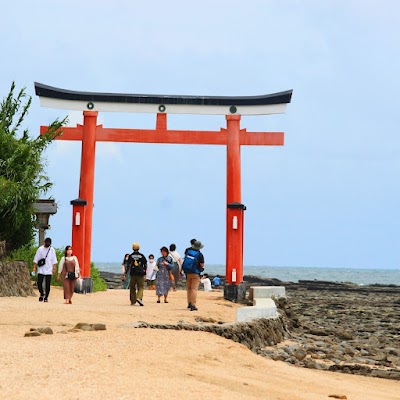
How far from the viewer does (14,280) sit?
19.6m

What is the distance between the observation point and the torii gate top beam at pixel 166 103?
2366cm

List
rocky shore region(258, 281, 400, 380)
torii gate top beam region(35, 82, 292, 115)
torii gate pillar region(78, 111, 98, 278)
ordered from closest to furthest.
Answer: rocky shore region(258, 281, 400, 380) → torii gate pillar region(78, 111, 98, 278) → torii gate top beam region(35, 82, 292, 115)

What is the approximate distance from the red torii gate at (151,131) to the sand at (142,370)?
10097 millimetres

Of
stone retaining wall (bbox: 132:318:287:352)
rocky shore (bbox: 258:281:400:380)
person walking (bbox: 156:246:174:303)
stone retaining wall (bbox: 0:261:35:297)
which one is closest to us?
stone retaining wall (bbox: 132:318:287:352)

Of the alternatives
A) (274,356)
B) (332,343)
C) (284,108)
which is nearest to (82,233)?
(284,108)

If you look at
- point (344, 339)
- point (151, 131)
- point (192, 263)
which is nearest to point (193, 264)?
point (192, 263)

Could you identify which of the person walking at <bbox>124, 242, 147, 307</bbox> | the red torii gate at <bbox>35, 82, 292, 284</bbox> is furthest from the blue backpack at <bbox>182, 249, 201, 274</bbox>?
the red torii gate at <bbox>35, 82, 292, 284</bbox>

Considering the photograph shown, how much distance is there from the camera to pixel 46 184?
77.3 ft

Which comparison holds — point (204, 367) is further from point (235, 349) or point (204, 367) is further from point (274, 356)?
point (274, 356)

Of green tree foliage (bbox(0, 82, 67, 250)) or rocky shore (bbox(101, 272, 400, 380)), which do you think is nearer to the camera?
rocky shore (bbox(101, 272, 400, 380))

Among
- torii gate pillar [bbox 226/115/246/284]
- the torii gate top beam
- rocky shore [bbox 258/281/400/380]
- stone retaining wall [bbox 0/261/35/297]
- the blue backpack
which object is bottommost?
rocky shore [bbox 258/281/400/380]

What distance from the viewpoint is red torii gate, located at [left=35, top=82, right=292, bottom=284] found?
2320cm

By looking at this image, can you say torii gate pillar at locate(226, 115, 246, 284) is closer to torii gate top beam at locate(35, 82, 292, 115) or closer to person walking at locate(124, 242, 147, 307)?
torii gate top beam at locate(35, 82, 292, 115)

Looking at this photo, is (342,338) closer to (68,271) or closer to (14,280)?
(68,271)
